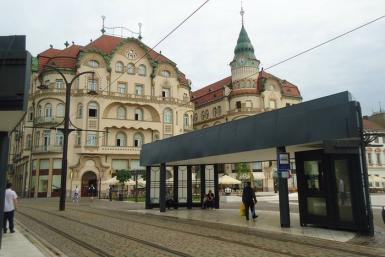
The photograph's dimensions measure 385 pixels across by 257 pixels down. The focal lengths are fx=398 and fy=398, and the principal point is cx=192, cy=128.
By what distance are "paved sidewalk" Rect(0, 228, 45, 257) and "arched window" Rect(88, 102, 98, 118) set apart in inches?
1798

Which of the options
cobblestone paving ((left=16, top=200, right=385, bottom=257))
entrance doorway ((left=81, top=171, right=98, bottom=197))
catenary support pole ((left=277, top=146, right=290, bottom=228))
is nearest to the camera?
cobblestone paving ((left=16, top=200, right=385, bottom=257))

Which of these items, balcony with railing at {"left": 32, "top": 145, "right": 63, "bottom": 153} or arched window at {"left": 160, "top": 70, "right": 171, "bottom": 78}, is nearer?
balcony with railing at {"left": 32, "top": 145, "right": 63, "bottom": 153}

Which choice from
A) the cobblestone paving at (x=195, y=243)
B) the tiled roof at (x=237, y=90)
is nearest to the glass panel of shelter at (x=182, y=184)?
the cobblestone paving at (x=195, y=243)

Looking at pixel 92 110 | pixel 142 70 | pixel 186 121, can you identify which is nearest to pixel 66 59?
pixel 92 110

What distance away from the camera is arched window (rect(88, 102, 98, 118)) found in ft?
187

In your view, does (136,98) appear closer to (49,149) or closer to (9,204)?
(49,149)

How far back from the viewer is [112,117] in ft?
193

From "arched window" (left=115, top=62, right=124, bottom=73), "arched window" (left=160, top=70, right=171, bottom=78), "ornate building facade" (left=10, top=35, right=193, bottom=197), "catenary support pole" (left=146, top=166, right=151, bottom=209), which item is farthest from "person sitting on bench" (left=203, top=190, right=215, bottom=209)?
"arched window" (left=160, top=70, right=171, bottom=78)

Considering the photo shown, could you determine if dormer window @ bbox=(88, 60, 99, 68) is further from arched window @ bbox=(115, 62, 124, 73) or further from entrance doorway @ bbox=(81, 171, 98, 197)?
entrance doorway @ bbox=(81, 171, 98, 197)

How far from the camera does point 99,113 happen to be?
188 ft

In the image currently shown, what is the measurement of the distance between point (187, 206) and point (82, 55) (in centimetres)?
3842

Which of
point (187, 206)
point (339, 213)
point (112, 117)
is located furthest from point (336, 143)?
point (112, 117)

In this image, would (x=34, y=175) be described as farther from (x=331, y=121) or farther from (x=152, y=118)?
(x=331, y=121)

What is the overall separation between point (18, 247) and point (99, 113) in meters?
48.0
